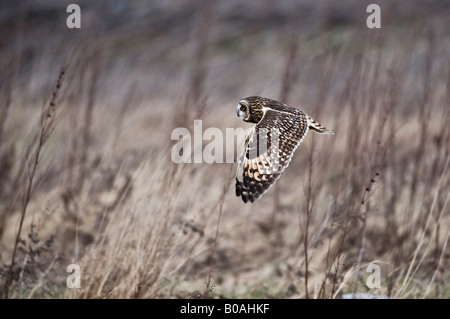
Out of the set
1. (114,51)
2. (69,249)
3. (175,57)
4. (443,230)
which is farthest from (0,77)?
(114,51)

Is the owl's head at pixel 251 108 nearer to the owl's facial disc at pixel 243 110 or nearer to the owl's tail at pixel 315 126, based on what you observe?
the owl's facial disc at pixel 243 110

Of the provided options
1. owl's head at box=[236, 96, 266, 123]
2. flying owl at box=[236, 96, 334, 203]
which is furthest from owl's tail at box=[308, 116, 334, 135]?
owl's head at box=[236, 96, 266, 123]

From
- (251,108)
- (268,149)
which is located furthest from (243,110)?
(268,149)

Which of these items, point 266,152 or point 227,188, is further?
point 227,188

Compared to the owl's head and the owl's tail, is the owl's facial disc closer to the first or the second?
the owl's head

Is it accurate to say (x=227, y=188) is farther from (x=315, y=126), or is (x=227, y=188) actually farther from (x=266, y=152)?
(x=315, y=126)

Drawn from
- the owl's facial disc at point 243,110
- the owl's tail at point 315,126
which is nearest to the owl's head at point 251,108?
the owl's facial disc at point 243,110
